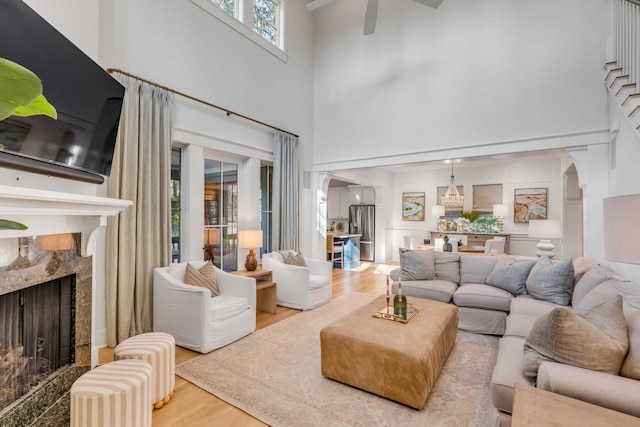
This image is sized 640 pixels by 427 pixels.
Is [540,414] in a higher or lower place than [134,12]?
lower

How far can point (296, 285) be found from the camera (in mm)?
4172

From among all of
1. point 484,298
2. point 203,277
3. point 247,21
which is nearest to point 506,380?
point 484,298

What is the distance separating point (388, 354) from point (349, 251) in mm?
5653

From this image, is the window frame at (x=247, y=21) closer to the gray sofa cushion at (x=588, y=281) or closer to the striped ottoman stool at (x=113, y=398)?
the striped ottoman stool at (x=113, y=398)

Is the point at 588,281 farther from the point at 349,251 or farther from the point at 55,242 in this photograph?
the point at 349,251

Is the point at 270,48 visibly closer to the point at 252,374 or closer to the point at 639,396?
the point at 252,374

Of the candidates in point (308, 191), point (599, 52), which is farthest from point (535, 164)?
point (308, 191)

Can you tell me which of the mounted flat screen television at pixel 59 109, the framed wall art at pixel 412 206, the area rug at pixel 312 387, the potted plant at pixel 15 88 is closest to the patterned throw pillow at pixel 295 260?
the area rug at pixel 312 387

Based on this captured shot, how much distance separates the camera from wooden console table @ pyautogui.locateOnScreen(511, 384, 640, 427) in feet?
3.91

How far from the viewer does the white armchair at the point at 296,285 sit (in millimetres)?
4137

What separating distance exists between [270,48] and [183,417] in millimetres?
5004

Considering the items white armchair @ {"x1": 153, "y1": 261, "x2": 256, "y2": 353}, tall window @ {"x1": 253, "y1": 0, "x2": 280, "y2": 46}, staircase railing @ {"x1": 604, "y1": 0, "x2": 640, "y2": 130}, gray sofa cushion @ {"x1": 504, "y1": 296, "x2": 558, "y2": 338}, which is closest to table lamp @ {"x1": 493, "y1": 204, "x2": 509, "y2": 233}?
staircase railing @ {"x1": 604, "y1": 0, "x2": 640, "y2": 130}

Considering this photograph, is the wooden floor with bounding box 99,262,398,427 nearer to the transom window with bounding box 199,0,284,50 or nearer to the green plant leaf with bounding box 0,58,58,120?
the green plant leaf with bounding box 0,58,58,120

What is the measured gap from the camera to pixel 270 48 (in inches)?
195
